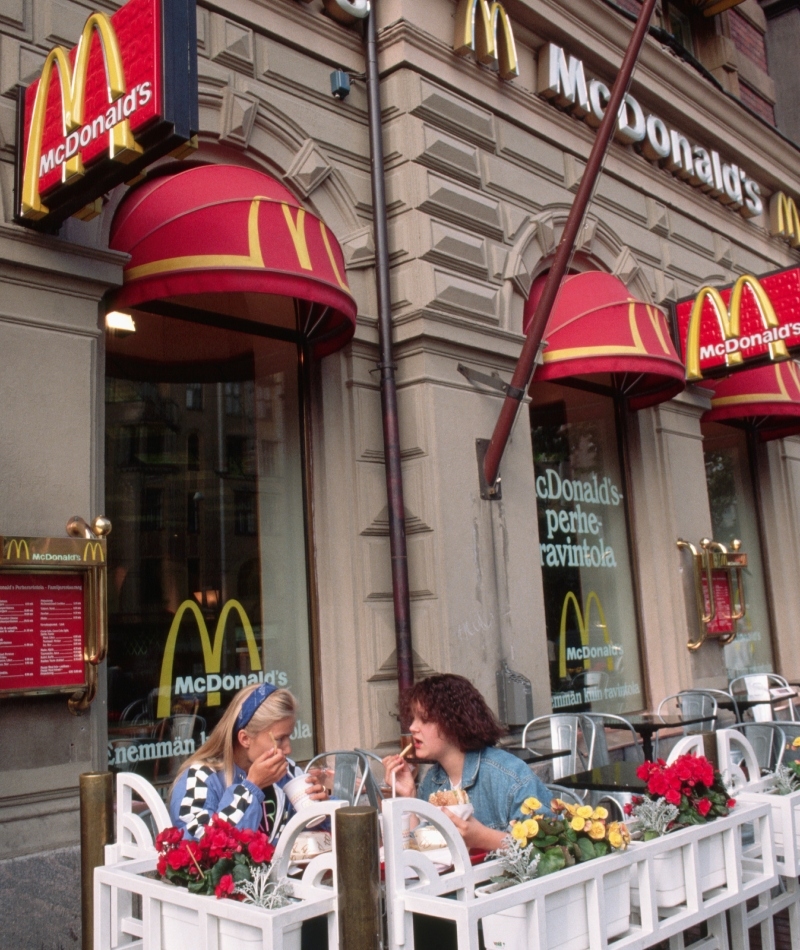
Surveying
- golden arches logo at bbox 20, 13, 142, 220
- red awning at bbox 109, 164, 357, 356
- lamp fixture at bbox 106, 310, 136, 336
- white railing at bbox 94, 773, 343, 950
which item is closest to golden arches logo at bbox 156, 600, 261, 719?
lamp fixture at bbox 106, 310, 136, 336

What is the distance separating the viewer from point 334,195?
24.8 feet

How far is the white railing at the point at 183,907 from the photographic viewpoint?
273cm

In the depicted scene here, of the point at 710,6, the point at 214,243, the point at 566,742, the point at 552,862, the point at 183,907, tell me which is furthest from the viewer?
the point at 710,6

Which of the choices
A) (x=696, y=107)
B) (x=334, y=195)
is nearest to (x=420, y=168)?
(x=334, y=195)

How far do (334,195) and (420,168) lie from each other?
0.79 metres

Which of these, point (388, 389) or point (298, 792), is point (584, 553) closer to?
point (388, 389)

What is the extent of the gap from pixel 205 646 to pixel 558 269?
12.4 ft

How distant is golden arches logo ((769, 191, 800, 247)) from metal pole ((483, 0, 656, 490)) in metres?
6.36

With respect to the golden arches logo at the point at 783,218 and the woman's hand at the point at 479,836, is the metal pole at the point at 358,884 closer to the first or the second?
the woman's hand at the point at 479,836

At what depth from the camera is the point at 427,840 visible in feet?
11.7

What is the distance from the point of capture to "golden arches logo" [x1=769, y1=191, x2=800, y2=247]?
13.0 m

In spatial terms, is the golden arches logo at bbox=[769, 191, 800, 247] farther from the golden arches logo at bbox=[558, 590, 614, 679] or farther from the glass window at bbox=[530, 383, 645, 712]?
the golden arches logo at bbox=[558, 590, 614, 679]

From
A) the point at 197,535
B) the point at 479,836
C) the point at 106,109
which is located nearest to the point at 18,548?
the point at 197,535

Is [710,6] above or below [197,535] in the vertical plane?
above
